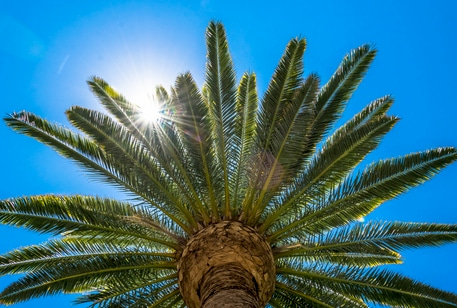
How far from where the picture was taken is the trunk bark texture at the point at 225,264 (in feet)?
22.4

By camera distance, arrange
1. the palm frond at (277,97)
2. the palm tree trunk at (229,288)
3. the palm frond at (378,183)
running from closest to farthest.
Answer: the palm tree trunk at (229,288) → the palm frond at (378,183) → the palm frond at (277,97)

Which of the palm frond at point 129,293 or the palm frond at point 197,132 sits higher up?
the palm frond at point 197,132

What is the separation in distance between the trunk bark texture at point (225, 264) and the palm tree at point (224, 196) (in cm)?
7

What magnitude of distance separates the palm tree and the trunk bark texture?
0.22 feet

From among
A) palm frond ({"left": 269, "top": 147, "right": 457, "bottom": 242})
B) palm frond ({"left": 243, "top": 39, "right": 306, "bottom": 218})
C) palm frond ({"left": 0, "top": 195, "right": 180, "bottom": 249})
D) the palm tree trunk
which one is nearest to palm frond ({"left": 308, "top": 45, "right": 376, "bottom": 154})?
palm frond ({"left": 243, "top": 39, "right": 306, "bottom": 218})

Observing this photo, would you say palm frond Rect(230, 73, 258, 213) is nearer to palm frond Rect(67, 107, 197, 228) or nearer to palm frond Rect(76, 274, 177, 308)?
palm frond Rect(67, 107, 197, 228)

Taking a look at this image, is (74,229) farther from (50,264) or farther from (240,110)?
(240,110)

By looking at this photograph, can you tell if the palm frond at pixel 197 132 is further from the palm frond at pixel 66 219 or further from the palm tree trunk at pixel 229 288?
the palm tree trunk at pixel 229 288

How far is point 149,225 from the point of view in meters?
8.27

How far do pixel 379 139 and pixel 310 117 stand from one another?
1.23 metres

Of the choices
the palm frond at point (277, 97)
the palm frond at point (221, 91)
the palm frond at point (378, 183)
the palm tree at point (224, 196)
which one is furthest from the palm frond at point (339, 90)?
the palm frond at point (221, 91)

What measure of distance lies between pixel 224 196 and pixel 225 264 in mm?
1673

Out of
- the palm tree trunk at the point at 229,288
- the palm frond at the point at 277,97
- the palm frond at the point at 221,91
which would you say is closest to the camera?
the palm tree trunk at the point at 229,288

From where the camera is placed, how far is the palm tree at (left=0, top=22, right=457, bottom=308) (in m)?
8.20
